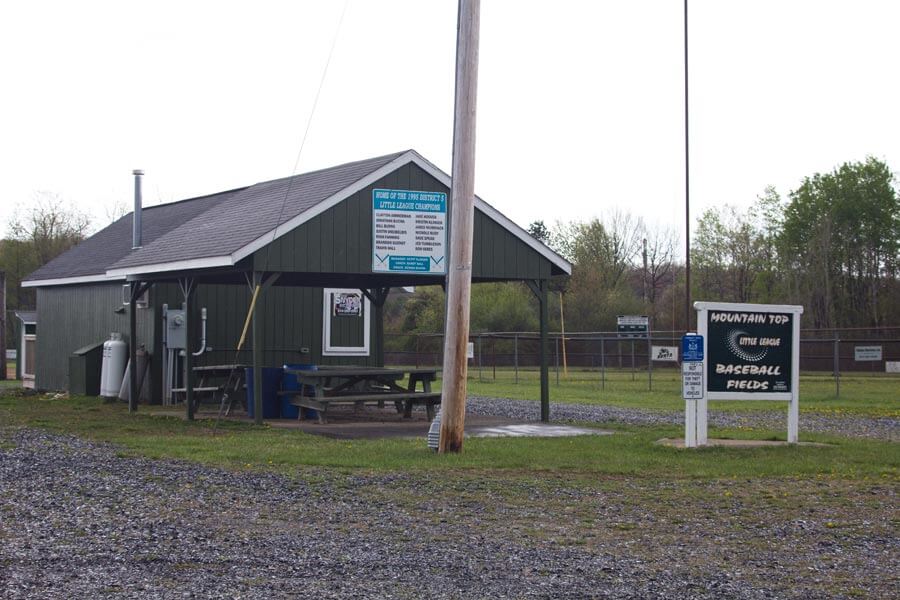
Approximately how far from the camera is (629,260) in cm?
6438

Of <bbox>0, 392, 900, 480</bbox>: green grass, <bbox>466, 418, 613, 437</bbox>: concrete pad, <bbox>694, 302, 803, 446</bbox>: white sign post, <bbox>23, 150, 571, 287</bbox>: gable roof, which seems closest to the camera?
<bbox>0, 392, 900, 480</bbox>: green grass

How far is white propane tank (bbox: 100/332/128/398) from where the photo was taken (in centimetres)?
2311

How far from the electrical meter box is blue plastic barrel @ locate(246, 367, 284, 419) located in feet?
11.2

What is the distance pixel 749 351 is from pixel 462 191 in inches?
179

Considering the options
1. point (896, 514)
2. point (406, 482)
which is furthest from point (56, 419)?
point (896, 514)

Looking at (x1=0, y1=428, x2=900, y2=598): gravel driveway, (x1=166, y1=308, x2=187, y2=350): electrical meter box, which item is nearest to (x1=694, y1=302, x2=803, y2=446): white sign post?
(x1=0, y1=428, x2=900, y2=598): gravel driveway

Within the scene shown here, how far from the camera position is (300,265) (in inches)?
666

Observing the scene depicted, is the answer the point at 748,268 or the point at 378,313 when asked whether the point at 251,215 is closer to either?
the point at 378,313

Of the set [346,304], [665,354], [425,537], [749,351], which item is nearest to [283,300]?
[346,304]

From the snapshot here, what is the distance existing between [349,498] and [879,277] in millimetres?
51565

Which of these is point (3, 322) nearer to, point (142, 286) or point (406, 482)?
point (142, 286)

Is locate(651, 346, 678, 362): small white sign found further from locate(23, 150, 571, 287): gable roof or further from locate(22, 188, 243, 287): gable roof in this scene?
locate(22, 188, 243, 287): gable roof

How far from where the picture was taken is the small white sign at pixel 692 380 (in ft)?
45.4

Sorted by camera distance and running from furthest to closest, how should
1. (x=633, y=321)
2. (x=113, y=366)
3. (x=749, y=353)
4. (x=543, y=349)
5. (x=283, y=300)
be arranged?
(x=633, y=321) → (x=283, y=300) → (x=113, y=366) → (x=543, y=349) → (x=749, y=353)
